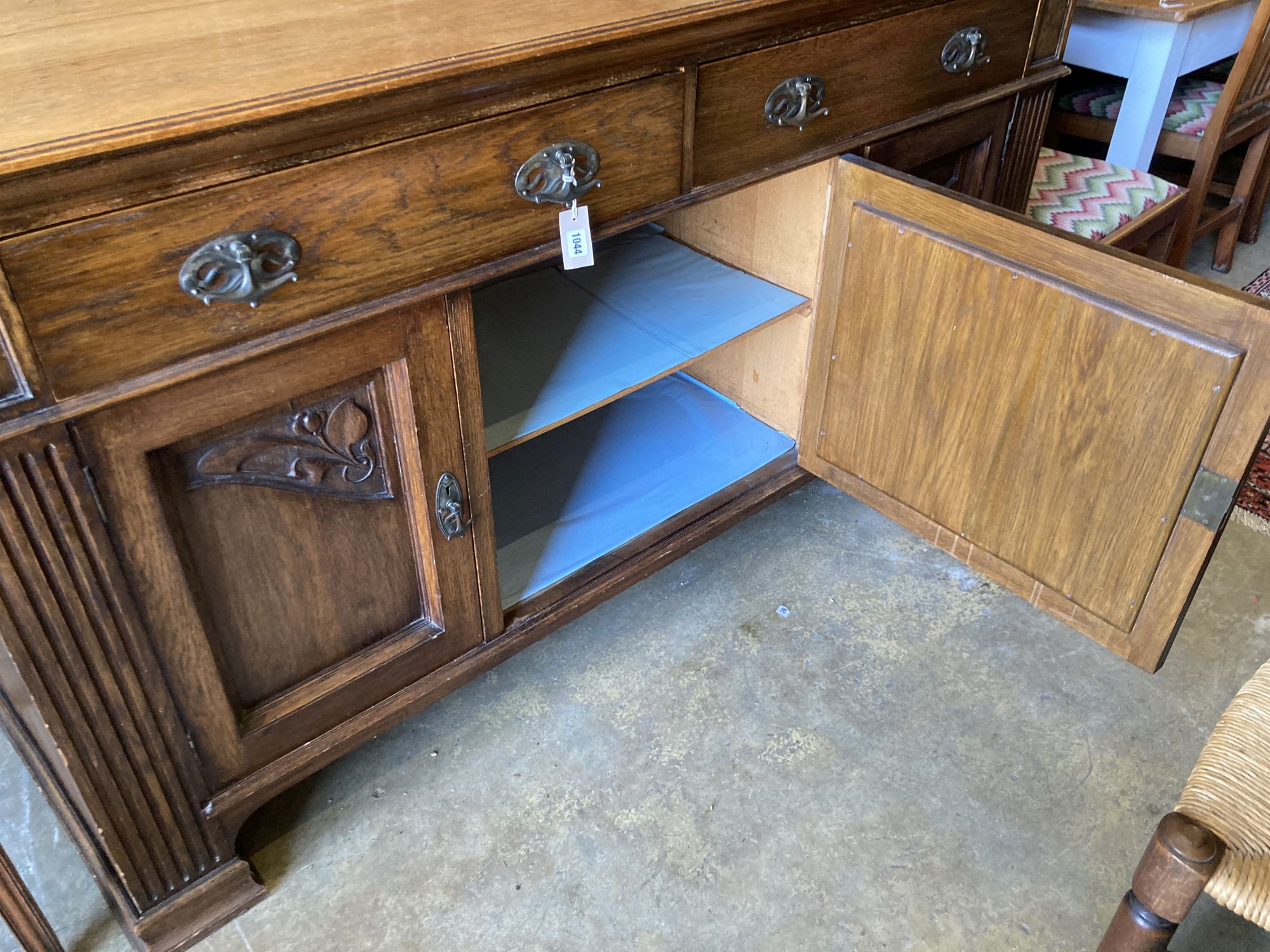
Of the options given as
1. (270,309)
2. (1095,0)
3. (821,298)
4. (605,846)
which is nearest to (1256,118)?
(1095,0)

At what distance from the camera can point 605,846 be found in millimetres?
1135

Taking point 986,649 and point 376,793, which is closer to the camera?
point 376,793

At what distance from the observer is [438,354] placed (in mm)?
925

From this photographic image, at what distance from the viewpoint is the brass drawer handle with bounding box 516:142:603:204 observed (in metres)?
0.89

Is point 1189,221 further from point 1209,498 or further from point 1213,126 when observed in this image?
point 1209,498

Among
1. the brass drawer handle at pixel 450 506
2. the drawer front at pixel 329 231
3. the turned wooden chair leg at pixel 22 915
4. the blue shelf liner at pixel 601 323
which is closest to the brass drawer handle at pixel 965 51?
the blue shelf liner at pixel 601 323

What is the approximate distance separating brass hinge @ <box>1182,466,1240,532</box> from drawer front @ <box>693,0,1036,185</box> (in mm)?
554

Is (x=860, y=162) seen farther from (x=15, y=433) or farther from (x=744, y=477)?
(x=15, y=433)

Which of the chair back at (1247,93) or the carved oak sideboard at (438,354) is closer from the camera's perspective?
the carved oak sideboard at (438,354)

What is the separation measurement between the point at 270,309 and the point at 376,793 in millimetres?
665

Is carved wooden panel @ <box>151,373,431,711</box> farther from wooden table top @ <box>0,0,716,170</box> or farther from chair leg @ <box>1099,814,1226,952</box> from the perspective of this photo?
chair leg @ <box>1099,814,1226,952</box>

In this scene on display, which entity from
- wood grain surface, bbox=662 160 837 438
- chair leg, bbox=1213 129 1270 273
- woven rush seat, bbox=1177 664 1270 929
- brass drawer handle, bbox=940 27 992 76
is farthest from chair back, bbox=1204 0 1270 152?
woven rush seat, bbox=1177 664 1270 929

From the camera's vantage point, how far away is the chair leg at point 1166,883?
71cm

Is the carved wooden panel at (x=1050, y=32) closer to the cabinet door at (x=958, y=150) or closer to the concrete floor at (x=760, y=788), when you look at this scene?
the cabinet door at (x=958, y=150)
